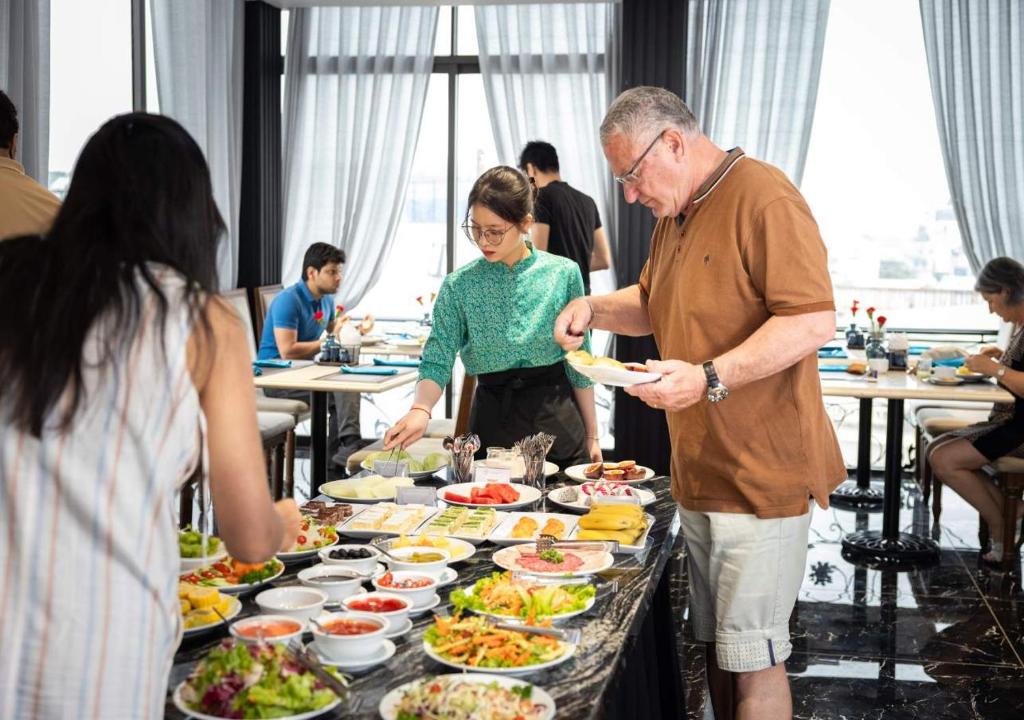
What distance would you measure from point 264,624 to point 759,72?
572 centimetres

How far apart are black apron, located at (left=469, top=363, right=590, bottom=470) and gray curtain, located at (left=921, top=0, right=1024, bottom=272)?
4248 mm

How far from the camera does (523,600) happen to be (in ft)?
6.32

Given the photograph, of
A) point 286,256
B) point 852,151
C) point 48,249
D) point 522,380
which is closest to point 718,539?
point 522,380

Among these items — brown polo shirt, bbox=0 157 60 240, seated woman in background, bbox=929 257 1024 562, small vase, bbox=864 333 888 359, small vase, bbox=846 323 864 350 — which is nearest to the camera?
brown polo shirt, bbox=0 157 60 240

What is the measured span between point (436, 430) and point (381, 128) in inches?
108

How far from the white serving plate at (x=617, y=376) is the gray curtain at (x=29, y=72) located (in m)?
Result: 3.61

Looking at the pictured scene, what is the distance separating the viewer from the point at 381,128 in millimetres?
7281

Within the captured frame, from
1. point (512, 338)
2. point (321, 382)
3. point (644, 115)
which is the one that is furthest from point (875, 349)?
point (644, 115)

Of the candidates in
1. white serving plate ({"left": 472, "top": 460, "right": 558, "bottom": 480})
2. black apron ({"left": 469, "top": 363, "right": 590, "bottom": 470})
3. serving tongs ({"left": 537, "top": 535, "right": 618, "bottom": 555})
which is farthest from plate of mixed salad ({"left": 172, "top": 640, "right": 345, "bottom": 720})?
black apron ({"left": 469, "top": 363, "right": 590, "bottom": 470})

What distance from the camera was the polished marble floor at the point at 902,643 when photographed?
11.3 ft

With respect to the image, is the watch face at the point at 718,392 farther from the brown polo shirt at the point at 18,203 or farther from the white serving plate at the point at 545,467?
the brown polo shirt at the point at 18,203

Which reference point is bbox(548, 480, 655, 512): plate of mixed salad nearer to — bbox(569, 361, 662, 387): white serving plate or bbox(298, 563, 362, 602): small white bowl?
bbox(569, 361, 662, 387): white serving plate

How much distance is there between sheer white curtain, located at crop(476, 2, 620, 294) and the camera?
6867mm

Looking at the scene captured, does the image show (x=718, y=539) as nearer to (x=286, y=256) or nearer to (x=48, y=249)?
(x=48, y=249)
